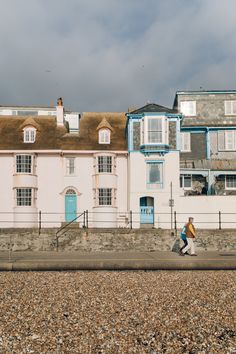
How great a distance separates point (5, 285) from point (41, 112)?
3327cm

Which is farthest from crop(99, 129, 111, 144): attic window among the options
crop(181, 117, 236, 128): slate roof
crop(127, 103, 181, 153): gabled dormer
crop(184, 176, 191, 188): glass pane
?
crop(184, 176, 191, 188): glass pane

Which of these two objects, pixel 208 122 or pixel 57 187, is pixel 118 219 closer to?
pixel 57 187

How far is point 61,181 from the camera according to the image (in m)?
28.5

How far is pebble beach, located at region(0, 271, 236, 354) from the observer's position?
5.89 metres

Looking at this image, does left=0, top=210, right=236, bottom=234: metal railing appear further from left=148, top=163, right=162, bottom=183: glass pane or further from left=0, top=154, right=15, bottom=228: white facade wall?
left=148, top=163, right=162, bottom=183: glass pane

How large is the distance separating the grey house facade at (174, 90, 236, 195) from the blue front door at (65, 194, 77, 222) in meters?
7.72

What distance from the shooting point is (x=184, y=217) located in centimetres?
2653

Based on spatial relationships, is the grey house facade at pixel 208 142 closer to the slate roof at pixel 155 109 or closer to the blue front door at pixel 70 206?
the slate roof at pixel 155 109

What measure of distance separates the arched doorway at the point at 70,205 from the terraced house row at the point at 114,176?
0.23 feet

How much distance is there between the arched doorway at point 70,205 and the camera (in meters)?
28.4

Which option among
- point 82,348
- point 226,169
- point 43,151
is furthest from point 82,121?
point 82,348

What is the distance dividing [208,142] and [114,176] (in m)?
7.96

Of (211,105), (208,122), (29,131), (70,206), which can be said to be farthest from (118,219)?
(211,105)

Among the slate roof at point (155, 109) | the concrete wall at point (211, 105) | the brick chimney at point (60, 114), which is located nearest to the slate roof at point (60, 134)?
the brick chimney at point (60, 114)
